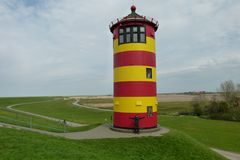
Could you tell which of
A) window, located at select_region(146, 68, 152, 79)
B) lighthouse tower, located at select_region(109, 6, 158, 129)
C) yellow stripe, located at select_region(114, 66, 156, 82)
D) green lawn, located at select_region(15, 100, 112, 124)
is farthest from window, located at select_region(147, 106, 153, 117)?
green lawn, located at select_region(15, 100, 112, 124)

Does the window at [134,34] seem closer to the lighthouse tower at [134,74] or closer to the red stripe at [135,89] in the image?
the lighthouse tower at [134,74]

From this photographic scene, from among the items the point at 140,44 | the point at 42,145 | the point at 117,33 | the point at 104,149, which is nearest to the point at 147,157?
the point at 104,149

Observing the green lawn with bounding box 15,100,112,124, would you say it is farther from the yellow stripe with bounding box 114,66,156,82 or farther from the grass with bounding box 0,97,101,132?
the yellow stripe with bounding box 114,66,156,82

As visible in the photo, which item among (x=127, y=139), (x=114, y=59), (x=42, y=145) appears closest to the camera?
(x=42, y=145)

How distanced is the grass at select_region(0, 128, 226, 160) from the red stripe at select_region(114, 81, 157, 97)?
3144mm

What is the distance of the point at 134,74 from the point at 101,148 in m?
5.58

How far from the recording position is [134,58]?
14.5 meters

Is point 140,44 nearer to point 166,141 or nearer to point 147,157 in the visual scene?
point 166,141

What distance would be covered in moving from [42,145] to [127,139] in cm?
474

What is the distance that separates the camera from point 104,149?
10.8m

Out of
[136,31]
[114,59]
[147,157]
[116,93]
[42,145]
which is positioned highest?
[136,31]

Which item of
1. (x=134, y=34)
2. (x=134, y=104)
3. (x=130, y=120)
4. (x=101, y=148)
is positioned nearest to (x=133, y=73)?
(x=134, y=104)

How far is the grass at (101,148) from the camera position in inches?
340

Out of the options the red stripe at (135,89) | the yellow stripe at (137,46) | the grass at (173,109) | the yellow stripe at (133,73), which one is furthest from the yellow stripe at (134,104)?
the grass at (173,109)
